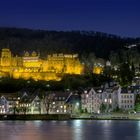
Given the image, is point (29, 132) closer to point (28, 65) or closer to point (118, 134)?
point (118, 134)

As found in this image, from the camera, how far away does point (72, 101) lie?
68750mm

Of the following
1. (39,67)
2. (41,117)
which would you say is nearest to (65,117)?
(41,117)

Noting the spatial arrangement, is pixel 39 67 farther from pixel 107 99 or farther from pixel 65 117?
pixel 65 117

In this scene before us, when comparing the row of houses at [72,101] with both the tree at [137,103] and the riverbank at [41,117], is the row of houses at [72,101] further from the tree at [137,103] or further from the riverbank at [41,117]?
the riverbank at [41,117]

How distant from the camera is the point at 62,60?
10025 centimetres

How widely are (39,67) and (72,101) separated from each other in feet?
103

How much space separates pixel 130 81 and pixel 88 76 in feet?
38.5

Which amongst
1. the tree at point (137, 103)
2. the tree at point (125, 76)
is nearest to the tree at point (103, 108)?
the tree at point (137, 103)

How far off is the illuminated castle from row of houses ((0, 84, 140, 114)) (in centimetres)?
2249

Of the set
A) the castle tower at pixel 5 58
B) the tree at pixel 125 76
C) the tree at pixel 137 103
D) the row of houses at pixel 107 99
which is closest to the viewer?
the tree at pixel 137 103

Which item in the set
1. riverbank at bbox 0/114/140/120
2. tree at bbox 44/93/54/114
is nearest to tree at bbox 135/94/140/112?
riverbank at bbox 0/114/140/120

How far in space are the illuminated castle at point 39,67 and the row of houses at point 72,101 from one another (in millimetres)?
22488

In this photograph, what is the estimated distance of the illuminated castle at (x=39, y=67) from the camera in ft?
316

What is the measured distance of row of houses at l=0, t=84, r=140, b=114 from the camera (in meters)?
65.8
